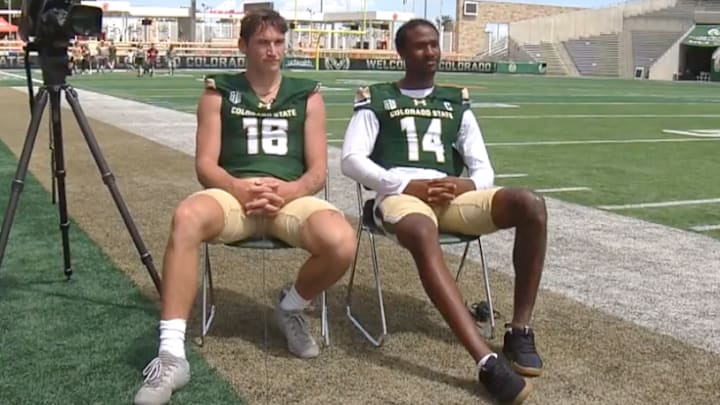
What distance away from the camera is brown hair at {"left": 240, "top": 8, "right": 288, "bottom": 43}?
4488 millimetres

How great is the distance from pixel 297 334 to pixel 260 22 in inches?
56.9

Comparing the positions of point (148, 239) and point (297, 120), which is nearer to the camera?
point (297, 120)

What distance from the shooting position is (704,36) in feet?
188

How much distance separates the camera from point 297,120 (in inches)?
182

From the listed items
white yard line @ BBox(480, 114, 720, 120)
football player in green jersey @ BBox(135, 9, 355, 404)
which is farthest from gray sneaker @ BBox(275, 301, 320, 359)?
white yard line @ BBox(480, 114, 720, 120)

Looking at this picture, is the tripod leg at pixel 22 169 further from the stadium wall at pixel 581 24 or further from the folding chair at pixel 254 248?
the stadium wall at pixel 581 24

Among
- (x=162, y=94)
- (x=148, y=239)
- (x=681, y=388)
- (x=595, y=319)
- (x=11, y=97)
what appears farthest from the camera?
(x=162, y=94)

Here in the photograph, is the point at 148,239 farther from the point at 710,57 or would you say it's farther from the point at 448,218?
the point at 710,57

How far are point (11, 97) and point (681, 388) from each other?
21.1m

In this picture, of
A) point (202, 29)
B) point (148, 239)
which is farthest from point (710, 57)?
point (148, 239)

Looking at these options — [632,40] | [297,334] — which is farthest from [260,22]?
[632,40]

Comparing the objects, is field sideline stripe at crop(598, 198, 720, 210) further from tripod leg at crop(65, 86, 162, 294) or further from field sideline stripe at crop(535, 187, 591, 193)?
tripod leg at crop(65, 86, 162, 294)

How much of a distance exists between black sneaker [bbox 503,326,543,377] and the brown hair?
1761mm

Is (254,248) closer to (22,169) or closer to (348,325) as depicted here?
(348,325)
